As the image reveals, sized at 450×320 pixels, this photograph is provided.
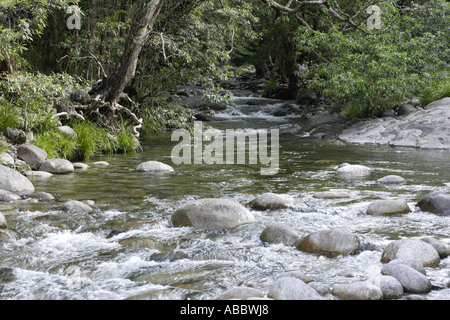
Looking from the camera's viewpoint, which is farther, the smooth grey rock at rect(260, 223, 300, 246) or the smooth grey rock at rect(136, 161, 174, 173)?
the smooth grey rock at rect(136, 161, 174, 173)

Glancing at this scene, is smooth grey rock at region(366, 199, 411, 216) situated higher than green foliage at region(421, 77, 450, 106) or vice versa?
green foliage at region(421, 77, 450, 106)

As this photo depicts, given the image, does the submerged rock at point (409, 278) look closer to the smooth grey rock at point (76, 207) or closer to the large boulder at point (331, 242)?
the large boulder at point (331, 242)

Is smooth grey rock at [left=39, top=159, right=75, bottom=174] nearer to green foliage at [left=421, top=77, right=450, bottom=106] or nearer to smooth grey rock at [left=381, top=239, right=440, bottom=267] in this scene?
smooth grey rock at [left=381, top=239, right=440, bottom=267]

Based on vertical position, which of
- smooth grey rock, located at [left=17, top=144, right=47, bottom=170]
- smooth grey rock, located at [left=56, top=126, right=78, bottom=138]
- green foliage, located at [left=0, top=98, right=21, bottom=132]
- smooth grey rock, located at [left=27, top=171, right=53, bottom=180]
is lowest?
smooth grey rock, located at [left=27, top=171, right=53, bottom=180]

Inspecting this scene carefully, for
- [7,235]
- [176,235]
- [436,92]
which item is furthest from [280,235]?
[436,92]

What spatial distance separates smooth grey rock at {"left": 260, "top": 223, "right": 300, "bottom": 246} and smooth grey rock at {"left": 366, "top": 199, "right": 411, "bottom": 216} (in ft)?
5.13

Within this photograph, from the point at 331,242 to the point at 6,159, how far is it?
6186 mm

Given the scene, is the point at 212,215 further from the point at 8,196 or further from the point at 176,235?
the point at 8,196

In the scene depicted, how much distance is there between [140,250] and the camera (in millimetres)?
4730

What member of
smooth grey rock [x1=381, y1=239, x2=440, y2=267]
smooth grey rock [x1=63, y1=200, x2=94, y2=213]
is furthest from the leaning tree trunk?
smooth grey rock [x1=381, y1=239, x2=440, y2=267]

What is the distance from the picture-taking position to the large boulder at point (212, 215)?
5.49 metres

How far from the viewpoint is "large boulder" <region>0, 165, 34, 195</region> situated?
6953 mm

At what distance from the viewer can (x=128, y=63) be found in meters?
11.2

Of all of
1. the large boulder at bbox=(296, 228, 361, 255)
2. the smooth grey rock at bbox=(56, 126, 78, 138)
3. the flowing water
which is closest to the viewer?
the flowing water
